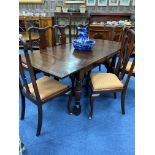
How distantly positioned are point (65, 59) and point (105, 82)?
56 centimetres

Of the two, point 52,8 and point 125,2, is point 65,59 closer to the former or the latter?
point 125,2

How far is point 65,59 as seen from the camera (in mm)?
1944

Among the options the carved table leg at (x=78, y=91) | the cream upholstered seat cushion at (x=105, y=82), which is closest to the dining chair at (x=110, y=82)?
the cream upholstered seat cushion at (x=105, y=82)

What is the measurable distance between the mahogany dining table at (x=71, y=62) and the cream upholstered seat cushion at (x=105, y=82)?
0.20 m

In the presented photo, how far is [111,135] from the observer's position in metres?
1.82

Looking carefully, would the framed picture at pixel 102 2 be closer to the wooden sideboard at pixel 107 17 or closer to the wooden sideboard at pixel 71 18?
the wooden sideboard at pixel 107 17

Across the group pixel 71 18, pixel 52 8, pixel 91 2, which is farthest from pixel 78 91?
pixel 52 8

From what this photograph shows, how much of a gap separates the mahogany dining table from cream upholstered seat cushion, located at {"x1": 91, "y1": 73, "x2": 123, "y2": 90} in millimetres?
198

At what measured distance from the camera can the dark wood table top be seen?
1.65 m

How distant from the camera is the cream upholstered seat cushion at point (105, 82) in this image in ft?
6.48
